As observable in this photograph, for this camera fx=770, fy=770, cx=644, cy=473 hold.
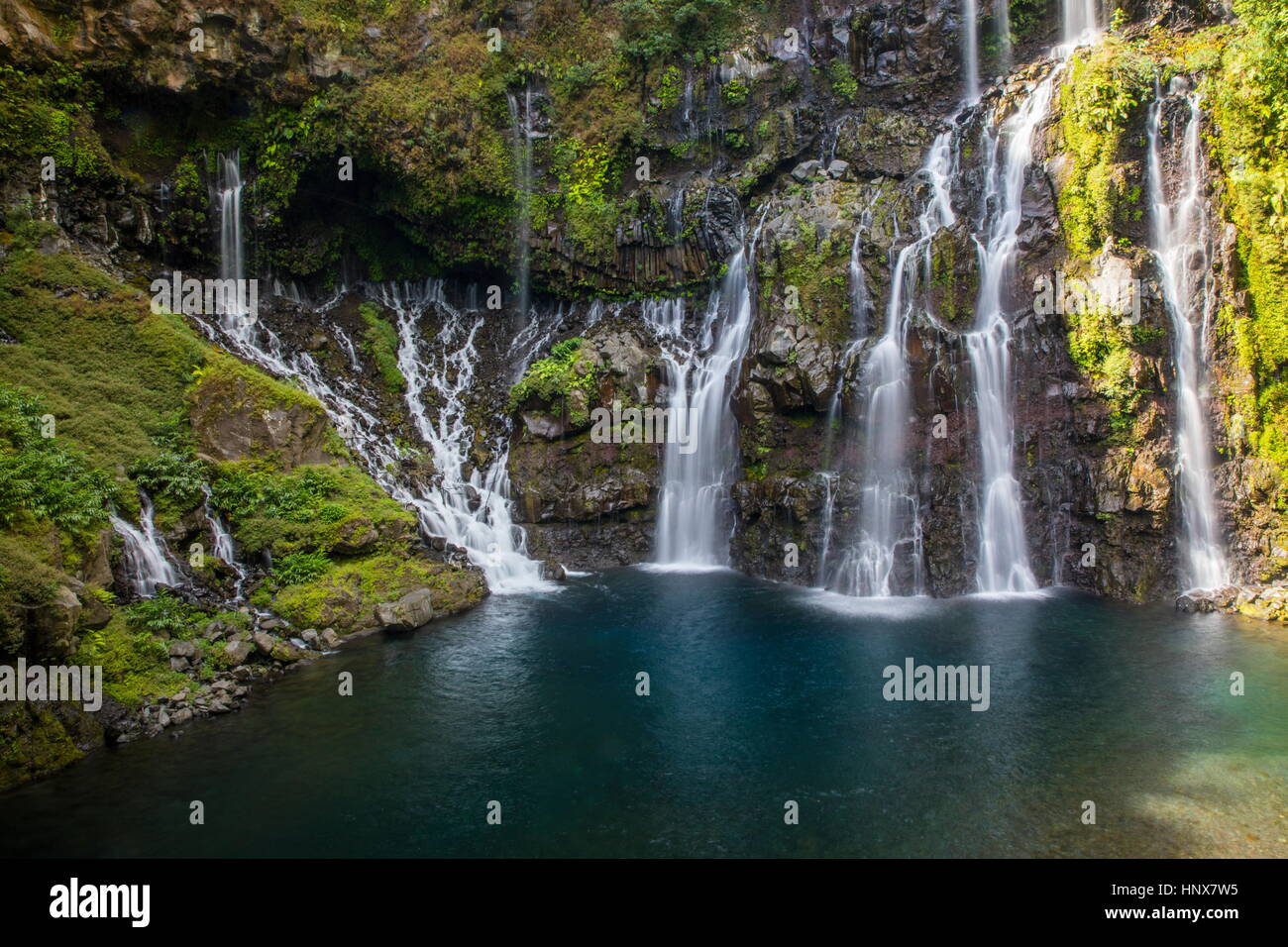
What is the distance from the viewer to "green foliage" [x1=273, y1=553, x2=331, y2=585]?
1625 cm

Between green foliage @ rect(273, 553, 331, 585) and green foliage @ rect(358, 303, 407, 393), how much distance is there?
921 cm

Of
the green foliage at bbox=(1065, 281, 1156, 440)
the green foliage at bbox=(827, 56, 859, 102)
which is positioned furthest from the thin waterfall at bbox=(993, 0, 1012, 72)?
the green foliage at bbox=(1065, 281, 1156, 440)

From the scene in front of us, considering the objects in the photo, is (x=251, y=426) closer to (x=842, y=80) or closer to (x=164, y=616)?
(x=164, y=616)

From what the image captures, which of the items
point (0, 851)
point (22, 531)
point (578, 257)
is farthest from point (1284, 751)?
point (578, 257)

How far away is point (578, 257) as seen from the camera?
2683 centimetres

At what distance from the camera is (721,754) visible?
37.7 ft

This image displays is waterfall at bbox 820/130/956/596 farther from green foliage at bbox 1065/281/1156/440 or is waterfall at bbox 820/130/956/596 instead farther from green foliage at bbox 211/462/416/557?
green foliage at bbox 211/462/416/557

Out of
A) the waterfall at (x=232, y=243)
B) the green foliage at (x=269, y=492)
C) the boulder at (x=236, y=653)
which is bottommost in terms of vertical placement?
the boulder at (x=236, y=653)

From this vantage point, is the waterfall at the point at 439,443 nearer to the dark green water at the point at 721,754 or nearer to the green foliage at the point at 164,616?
the dark green water at the point at 721,754

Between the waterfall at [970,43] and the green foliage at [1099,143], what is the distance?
22.9 ft

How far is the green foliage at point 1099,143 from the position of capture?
1886 centimetres

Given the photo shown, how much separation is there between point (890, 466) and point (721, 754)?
429 inches

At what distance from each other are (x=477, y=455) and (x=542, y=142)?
11.9 metres

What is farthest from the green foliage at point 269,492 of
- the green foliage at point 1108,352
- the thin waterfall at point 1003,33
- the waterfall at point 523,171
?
the thin waterfall at point 1003,33
